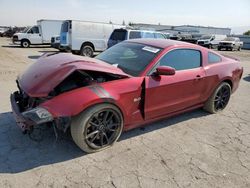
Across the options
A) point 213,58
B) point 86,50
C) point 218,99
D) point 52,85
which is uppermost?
point 213,58

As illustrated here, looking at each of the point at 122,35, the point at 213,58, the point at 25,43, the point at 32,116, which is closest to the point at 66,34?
the point at 122,35

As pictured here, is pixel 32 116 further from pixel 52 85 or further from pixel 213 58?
pixel 213 58

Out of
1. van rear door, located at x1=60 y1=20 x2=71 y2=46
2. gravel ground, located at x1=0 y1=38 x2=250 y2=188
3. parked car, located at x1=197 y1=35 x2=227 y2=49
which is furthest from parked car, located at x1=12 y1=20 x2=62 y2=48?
gravel ground, located at x1=0 y1=38 x2=250 y2=188

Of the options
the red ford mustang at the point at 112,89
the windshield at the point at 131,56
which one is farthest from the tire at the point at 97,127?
the windshield at the point at 131,56

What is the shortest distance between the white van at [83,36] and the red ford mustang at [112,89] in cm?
960

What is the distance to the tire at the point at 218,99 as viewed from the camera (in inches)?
199

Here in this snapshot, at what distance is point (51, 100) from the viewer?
3076 mm

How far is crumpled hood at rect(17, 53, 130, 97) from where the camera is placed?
3.18m

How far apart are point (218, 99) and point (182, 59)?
58.4 inches

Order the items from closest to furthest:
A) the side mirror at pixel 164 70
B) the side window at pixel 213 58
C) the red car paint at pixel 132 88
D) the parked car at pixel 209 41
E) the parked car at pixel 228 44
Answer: the red car paint at pixel 132 88, the side mirror at pixel 164 70, the side window at pixel 213 58, the parked car at pixel 228 44, the parked car at pixel 209 41

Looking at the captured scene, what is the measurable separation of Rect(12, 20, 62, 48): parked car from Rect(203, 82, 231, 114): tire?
19.1 meters

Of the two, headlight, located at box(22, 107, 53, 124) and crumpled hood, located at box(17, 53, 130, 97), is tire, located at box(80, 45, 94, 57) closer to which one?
crumpled hood, located at box(17, 53, 130, 97)

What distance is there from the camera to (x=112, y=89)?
3381 mm

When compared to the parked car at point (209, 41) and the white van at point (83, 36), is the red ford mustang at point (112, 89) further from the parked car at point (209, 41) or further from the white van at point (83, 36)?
the parked car at point (209, 41)
